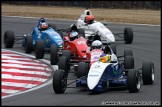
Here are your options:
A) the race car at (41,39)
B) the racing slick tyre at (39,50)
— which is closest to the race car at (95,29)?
the race car at (41,39)

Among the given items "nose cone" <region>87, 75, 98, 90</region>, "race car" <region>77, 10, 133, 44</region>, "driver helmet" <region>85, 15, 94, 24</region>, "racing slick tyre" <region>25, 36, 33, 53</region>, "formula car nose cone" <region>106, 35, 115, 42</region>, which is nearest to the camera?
"nose cone" <region>87, 75, 98, 90</region>

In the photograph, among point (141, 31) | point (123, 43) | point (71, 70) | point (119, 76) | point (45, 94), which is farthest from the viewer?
point (141, 31)

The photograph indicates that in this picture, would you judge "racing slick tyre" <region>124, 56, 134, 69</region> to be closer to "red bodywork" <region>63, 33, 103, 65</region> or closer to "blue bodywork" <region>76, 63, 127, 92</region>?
"blue bodywork" <region>76, 63, 127, 92</region>

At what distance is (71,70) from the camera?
20.9 meters

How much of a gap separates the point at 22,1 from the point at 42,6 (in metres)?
2.61

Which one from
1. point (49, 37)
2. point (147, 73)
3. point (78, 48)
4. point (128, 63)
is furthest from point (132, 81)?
point (49, 37)

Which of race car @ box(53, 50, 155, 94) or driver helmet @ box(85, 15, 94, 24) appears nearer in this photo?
race car @ box(53, 50, 155, 94)

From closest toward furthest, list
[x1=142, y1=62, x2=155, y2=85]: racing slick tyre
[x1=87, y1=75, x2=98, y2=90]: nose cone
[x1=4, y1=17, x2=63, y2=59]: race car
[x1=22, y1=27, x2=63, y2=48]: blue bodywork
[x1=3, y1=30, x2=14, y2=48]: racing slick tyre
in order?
[x1=87, y1=75, x2=98, y2=90]: nose cone → [x1=142, y1=62, x2=155, y2=85]: racing slick tyre → [x1=4, y1=17, x2=63, y2=59]: race car → [x1=22, y1=27, x2=63, y2=48]: blue bodywork → [x1=3, y1=30, x2=14, y2=48]: racing slick tyre

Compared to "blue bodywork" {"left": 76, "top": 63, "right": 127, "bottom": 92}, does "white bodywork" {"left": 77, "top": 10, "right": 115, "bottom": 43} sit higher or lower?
higher

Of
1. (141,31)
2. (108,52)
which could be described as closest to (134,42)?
(141,31)

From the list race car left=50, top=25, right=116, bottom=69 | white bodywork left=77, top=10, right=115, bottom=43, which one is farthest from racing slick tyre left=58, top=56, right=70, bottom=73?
white bodywork left=77, top=10, right=115, bottom=43

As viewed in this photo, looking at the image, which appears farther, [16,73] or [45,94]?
[16,73]

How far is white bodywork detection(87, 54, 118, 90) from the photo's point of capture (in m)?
15.9

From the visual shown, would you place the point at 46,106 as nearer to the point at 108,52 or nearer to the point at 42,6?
the point at 108,52
